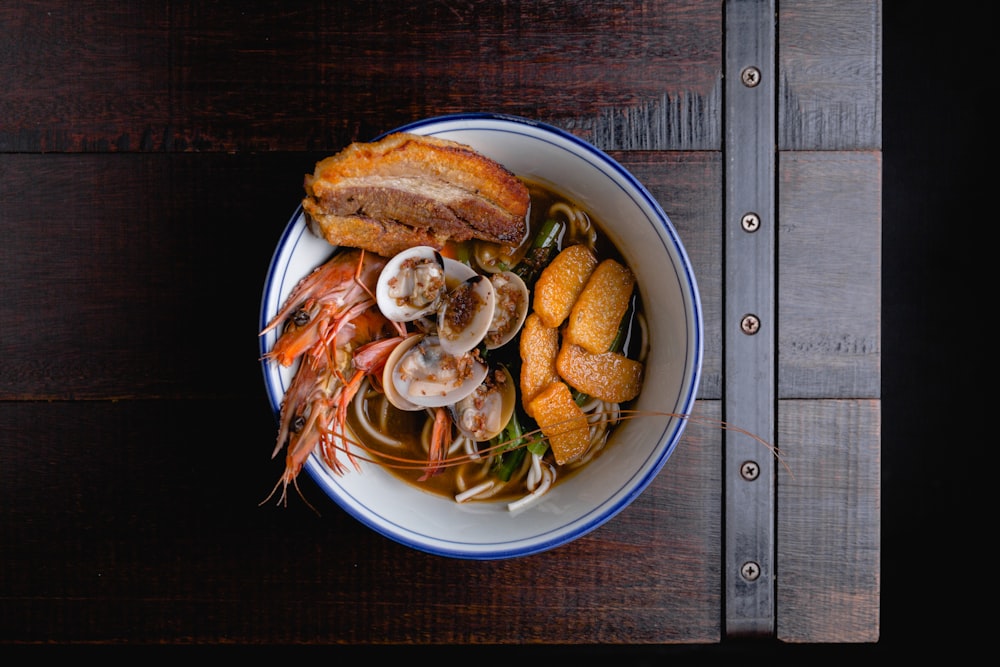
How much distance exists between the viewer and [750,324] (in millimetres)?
1494

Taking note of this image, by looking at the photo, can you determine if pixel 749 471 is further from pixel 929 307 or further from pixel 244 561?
pixel 244 561

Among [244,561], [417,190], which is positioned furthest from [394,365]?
[244,561]

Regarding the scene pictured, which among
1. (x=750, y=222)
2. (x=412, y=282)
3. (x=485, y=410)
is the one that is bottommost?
(x=485, y=410)

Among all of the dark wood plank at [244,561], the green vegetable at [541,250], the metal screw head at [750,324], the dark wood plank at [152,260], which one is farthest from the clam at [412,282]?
the metal screw head at [750,324]

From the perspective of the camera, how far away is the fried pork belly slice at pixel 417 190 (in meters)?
1.20

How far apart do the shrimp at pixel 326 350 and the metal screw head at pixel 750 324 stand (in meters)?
0.69

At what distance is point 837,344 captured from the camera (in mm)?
1510

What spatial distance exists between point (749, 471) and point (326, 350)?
0.88m

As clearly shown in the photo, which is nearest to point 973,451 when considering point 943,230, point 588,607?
point 943,230

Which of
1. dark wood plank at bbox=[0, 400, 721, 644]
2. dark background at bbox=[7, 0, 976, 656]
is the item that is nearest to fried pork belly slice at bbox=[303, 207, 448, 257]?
dark wood plank at bbox=[0, 400, 721, 644]

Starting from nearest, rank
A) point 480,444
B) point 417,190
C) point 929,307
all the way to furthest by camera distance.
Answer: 1. point 417,190
2. point 480,444
3. point 929,307

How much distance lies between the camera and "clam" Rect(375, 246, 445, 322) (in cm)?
129

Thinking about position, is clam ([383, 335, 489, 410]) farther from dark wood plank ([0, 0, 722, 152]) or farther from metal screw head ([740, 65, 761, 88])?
metal screw head ([740, 65, 761, 88])

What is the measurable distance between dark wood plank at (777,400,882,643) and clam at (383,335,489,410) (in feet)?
2.21
